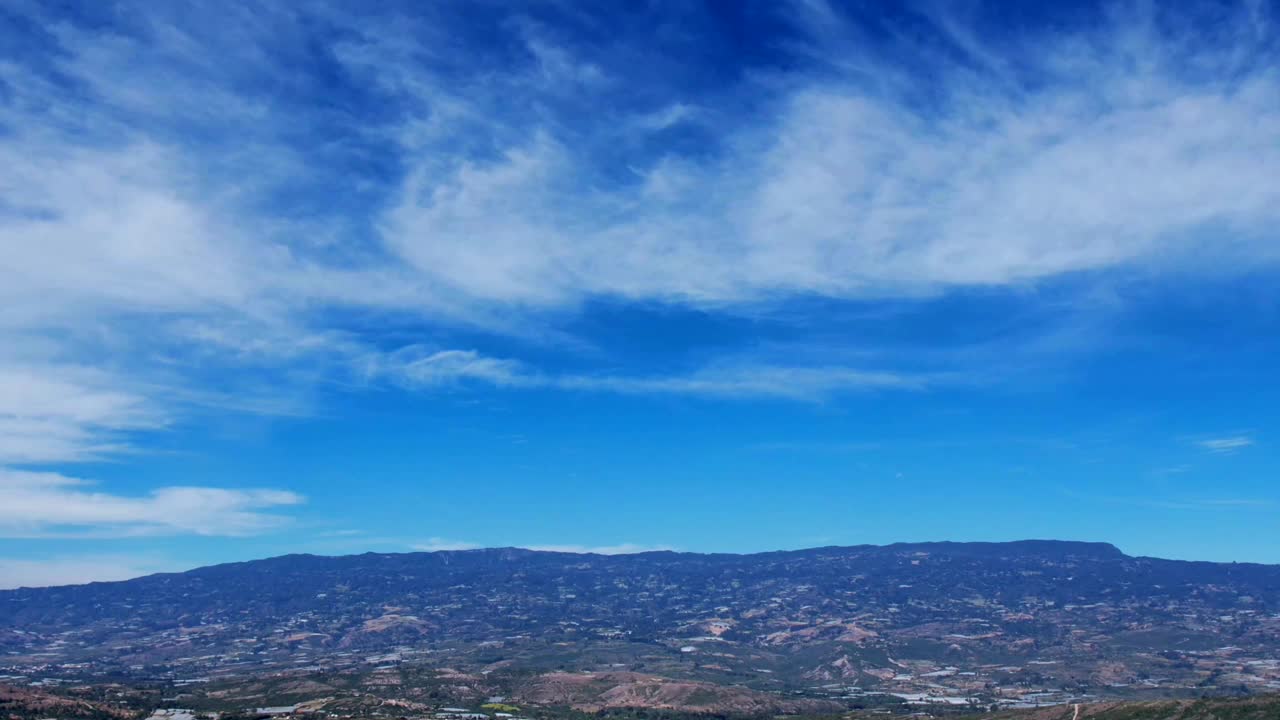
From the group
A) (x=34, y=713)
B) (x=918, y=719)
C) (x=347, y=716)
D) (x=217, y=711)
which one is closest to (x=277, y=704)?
(x=217, y=711)

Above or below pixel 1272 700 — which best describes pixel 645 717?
below

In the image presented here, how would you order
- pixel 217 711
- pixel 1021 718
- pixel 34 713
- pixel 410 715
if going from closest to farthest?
1. pixel 1021 718
2. pixel 34 713
3. pixel 410 715
4. pixel 217 711

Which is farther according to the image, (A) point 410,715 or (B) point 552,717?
(B) point 552,717

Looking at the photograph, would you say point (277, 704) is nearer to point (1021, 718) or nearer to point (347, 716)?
point (347, 716)

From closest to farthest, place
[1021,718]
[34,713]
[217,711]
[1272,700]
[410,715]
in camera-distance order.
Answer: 1. [1272,700]
2. [1021,718]
3. [34,713]
4. [410,715]
5. [217,711]

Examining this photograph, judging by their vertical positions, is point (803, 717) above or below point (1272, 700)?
below

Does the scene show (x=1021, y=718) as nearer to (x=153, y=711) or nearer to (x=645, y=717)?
(x=645, y=717)

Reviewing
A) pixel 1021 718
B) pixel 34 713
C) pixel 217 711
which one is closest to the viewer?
pixel 1021 718

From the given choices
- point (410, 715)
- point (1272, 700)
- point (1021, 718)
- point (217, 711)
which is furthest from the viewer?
point (217, 711)

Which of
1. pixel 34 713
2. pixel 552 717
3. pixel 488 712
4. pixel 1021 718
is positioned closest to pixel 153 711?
pixel 34 713
